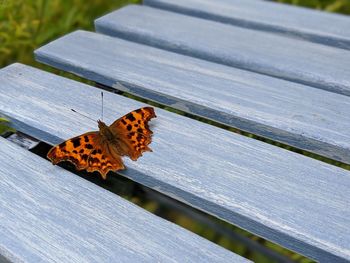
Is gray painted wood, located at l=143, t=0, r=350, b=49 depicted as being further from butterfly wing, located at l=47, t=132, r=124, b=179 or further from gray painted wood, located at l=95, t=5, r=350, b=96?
butterfly wing, located at l=47, t=132, r=124, b=179

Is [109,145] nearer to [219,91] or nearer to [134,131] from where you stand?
[134,131]

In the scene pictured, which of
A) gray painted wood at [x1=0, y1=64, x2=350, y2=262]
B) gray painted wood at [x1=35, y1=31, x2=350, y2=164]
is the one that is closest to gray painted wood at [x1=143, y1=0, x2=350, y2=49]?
gray painted wood at [x1=35, y1=31, x2=350, y2=164]

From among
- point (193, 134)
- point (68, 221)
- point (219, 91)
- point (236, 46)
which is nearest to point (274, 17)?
point (236, 46)

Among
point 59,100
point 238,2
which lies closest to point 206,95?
point 59,100

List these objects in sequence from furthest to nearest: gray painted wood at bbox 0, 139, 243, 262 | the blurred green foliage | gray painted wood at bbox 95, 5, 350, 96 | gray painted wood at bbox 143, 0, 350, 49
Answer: the blurred green foliage < gray painted wood at bbox 143, 0, 350, 49 < gray painted wood at bbox 95, 5, 350, 96 < gray painted wood at bbox 0, 139, 243, 262

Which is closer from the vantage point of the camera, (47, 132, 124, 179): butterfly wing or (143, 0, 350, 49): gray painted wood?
(47, 132, 124, 179): butterfly wing

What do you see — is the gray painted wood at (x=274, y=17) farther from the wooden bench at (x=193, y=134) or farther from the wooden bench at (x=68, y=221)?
the wooden bench at (x=68, y=221)

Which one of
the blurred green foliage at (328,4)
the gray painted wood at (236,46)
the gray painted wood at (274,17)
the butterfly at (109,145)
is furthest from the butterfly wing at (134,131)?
the blurred green foliage at (328,4)
